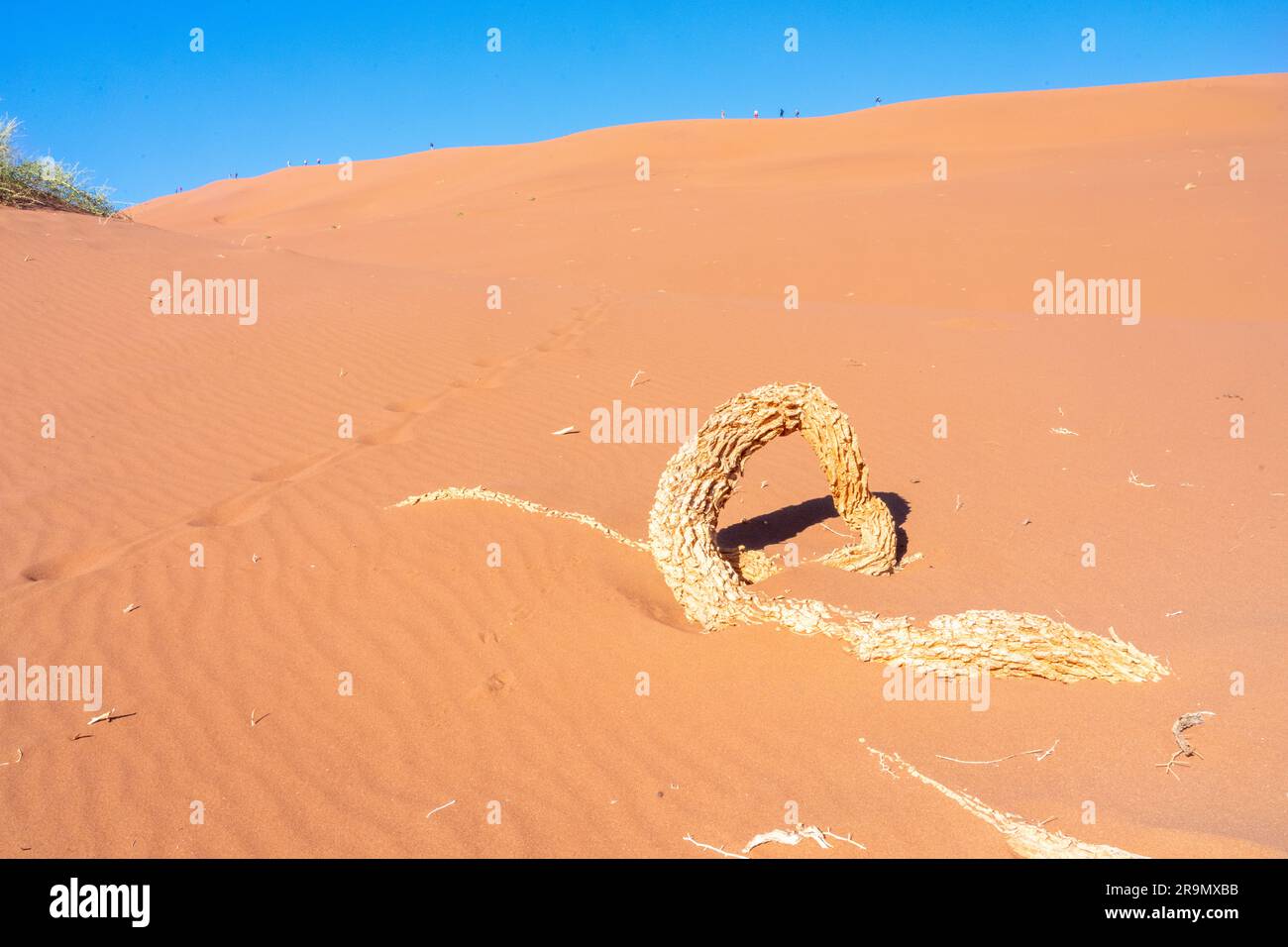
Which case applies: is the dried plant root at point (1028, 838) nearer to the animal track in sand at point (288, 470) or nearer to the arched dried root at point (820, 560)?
the arched dried root at point (820, 560)

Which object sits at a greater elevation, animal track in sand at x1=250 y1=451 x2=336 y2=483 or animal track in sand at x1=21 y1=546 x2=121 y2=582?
animal track in sand at x1=250 y1=451 x2=336 y2=483

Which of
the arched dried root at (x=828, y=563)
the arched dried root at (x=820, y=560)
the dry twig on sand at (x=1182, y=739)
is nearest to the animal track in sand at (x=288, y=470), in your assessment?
the arched dried root at (x=820, y=560)

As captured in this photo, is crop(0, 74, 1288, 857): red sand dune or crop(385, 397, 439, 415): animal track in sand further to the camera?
crop(385, 397, 439, 415): animal track in sand

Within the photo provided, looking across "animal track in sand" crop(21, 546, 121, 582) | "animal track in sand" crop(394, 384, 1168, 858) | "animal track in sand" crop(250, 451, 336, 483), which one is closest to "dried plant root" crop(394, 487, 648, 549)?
"animal track in sand" crop(394, 384, 1168, 858)

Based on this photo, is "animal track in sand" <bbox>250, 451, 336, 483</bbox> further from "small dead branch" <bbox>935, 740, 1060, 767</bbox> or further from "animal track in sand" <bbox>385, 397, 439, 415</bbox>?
"small dead branch" <bbox>935, 740, 1060, 767</bbox>

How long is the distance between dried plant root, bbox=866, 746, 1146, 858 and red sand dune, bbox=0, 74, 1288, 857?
0.17 ft

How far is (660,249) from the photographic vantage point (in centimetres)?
1661

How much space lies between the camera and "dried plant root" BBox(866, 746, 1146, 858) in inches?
95.9

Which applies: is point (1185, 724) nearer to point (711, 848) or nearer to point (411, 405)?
point (711, 848)

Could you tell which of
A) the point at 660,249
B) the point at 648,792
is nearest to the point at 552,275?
the point at 660,249

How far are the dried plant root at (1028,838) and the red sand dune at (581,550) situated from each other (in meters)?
0.05
